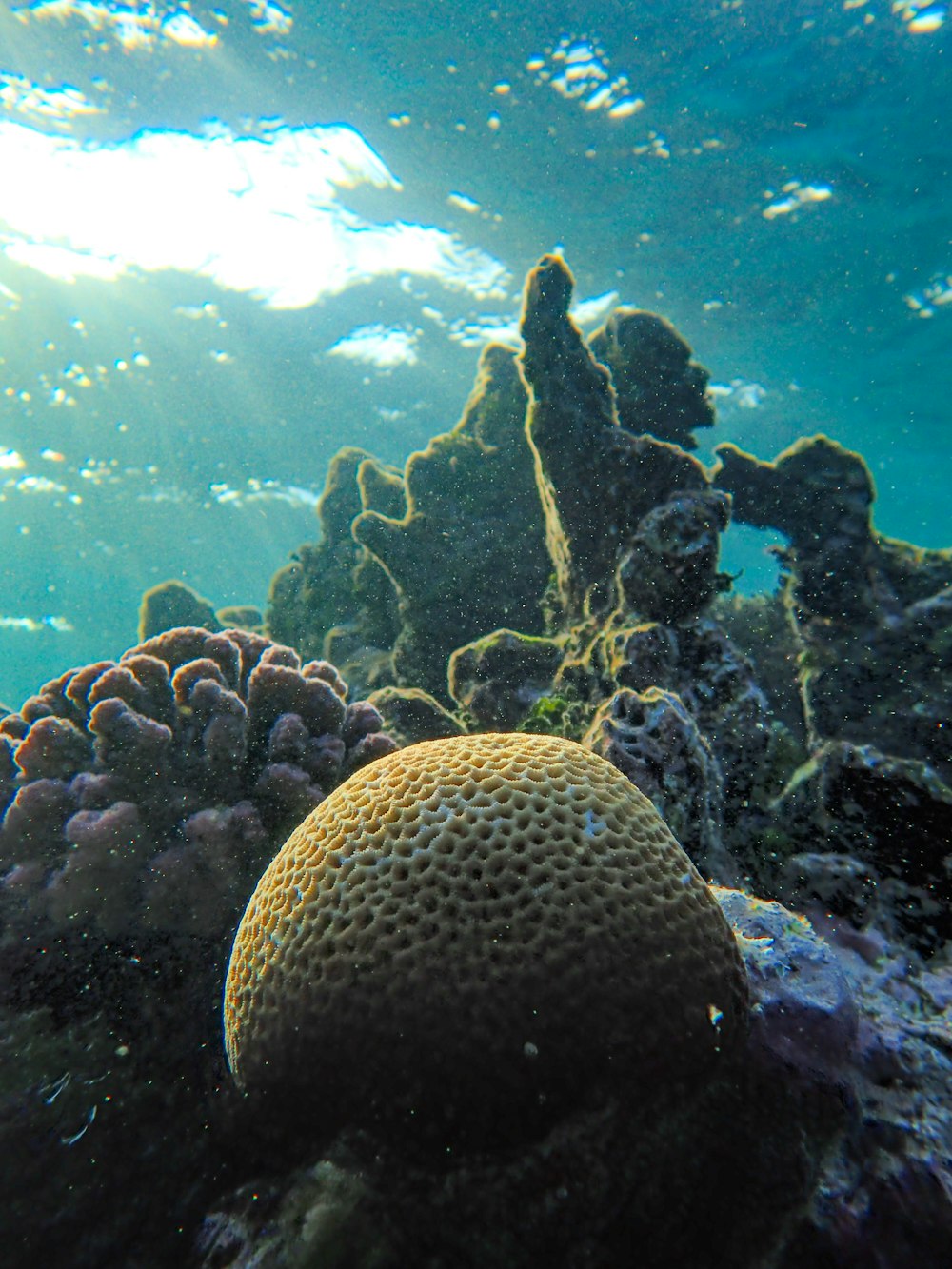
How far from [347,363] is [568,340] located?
43.7 ft

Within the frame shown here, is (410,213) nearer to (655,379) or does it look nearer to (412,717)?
(655,379)

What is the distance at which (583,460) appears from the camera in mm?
5523

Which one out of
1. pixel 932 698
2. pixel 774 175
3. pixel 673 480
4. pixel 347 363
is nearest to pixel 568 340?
pixel 673 480

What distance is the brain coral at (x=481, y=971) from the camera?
1.84m

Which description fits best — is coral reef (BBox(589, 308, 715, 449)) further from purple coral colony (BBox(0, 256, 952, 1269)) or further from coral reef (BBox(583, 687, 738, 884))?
coral reef (BBox(583, 687, 738, 884))

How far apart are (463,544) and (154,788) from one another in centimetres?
529

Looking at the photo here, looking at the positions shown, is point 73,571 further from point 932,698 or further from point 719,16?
point 932,698

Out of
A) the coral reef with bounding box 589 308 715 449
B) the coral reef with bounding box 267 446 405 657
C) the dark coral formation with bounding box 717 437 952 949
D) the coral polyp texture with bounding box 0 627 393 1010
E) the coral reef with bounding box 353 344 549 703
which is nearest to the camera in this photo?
the coral polyp texture with bounding box 0 627 393 1010

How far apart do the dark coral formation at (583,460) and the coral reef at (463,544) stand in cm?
161

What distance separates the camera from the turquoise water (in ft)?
31.7

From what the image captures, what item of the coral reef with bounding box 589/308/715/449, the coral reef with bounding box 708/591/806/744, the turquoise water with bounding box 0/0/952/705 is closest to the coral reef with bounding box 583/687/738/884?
the coral reef with bounding box 708/591/806/744

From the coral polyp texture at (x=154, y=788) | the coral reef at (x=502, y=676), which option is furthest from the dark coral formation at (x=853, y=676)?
the coral polyp texture at (x=154, y=788)

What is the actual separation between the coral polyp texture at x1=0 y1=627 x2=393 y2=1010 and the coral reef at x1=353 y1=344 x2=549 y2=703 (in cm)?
375

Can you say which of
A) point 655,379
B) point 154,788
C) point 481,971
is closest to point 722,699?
point 481,971
